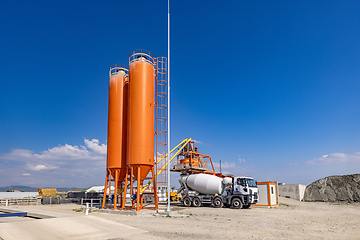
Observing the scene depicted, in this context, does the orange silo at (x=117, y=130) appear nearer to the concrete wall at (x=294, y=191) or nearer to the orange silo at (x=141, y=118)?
the orange silo at (x=141, y=118)

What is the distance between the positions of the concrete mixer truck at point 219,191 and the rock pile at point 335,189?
23327mm

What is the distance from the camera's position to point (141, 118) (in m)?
23.1

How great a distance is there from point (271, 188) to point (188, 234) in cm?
2130

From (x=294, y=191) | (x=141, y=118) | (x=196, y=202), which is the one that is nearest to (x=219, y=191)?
(x=196, y=202)

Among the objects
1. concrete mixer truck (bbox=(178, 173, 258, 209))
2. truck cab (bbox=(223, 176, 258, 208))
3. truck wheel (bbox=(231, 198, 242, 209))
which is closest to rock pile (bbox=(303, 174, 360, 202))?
concrete mixer truck (bbox=(178, 173, 258, 209))

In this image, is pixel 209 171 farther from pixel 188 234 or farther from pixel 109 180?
pixel 188 234

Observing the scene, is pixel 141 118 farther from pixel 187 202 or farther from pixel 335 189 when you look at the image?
pixel 335 189

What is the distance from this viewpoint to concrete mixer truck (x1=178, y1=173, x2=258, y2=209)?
88.7ft

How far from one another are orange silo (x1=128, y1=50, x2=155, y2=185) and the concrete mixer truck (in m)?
9.09

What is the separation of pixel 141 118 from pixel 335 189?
37.5 m

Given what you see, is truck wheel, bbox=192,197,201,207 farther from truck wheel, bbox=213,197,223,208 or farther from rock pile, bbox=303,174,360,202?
rock pile, bbox=303,174,360,202

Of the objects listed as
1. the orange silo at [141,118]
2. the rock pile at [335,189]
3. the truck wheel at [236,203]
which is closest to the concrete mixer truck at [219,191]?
the truck wheel at [236,203]

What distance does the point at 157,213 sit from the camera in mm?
21031

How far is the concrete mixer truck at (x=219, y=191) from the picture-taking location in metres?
27.0
